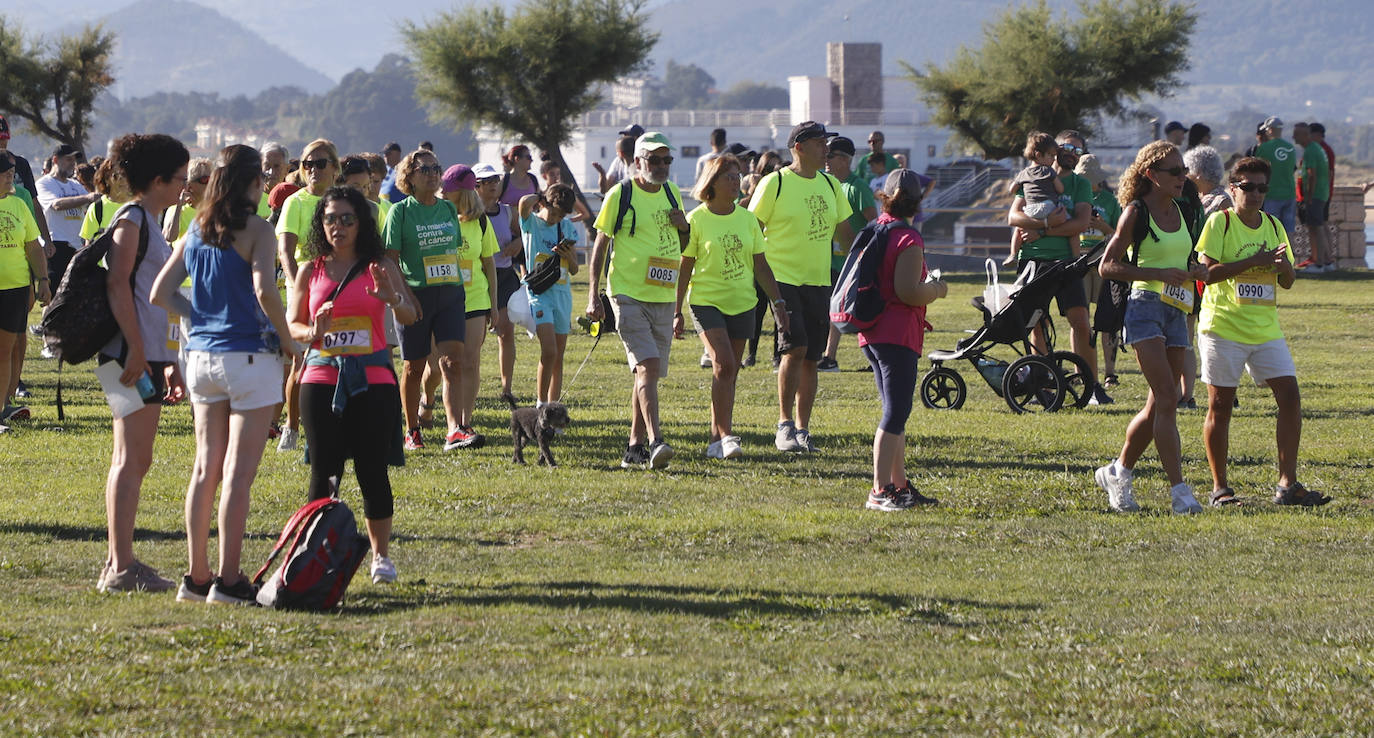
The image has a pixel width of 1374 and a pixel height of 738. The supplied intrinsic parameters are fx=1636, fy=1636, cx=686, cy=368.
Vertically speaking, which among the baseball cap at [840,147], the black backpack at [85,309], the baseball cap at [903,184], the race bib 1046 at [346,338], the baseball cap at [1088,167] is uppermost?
the baseball cap at [840,147]

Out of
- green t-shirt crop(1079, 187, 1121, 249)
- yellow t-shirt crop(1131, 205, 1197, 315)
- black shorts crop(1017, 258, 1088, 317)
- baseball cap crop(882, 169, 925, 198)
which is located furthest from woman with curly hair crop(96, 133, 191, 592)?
green t-shirt crop(1079, 187, 1121, 249)

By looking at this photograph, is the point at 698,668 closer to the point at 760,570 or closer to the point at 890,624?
the point at 890,624

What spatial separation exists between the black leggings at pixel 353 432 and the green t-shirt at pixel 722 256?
141 inches

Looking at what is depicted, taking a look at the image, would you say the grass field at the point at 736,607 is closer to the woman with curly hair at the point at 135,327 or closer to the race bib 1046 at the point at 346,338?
the woman with curly hair at the point at 135,327

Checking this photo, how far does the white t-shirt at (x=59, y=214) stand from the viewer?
1523cm

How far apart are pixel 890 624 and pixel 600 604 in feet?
3.72

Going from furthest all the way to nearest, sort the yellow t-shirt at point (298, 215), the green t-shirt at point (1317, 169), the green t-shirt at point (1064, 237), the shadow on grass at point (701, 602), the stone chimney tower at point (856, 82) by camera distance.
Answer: the stone chimney tower at point (856, 82), the green t-shirt at point (1317, 169), the green t-shirt at point (1064, 237), the yellow t-shirt at point (298, 215), the shadow on grass at point (701, 602)

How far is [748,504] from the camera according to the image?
28.5ft

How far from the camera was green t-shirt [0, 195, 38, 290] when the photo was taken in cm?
1064

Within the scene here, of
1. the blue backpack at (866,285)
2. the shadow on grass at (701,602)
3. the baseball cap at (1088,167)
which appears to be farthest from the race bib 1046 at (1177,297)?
the baseball cap at (1088,167)

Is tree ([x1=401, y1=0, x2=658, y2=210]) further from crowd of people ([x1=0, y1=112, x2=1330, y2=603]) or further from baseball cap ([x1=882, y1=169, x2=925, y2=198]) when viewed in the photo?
baseball cap ([x1=882, y1=169, x2=925, y2=198])

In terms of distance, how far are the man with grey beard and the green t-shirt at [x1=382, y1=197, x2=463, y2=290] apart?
884 mm

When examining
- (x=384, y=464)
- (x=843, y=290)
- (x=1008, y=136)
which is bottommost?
(x=384, y=464)

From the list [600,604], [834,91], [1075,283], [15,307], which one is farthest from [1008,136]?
[834,91]
